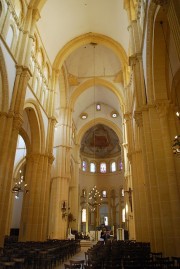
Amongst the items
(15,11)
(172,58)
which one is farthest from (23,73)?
(172,58)

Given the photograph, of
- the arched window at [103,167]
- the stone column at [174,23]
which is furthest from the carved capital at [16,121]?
the arched window at [103,167]

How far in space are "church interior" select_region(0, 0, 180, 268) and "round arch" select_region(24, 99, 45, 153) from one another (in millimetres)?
81

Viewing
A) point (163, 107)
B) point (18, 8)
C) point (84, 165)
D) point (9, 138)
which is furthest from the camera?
point (84, 165)

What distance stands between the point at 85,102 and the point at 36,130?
1708 cm

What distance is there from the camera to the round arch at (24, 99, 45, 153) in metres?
17.7

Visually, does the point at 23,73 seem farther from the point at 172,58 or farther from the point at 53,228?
the point at 53,228

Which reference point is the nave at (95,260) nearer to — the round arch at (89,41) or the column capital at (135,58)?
the column capital at (135,58)

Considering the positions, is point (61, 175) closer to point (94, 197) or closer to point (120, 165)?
point (94, 197)

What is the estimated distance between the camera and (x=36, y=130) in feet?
59.7

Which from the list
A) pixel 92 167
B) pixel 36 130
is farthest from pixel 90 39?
pixel 92 167

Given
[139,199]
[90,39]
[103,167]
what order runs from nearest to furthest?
[139,199] → [90,39] → [103,167]

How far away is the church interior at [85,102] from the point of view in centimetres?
996

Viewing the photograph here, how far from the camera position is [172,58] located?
10.4m

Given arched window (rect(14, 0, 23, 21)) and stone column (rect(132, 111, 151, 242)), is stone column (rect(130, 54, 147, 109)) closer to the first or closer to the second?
stone column (rect(132, 111, 151, 242))
